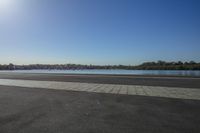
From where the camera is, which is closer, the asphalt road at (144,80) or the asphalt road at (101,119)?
the asphalt road at (101,119)

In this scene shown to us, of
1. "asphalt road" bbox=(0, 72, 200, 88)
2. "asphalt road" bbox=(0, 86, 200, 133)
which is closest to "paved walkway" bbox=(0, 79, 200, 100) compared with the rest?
"asphalt road" bbox=(0, 72, 200, 88)

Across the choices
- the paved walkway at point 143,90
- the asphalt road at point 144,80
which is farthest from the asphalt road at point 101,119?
the asphalt road at point 144,80

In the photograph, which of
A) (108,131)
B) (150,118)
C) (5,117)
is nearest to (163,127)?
(150,118)

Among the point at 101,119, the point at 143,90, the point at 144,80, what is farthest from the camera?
the point at 144,80

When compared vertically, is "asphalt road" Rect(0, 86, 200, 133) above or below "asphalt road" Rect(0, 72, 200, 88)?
below

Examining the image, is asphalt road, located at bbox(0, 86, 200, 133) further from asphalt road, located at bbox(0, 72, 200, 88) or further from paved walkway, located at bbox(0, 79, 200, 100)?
asphalt road, located at bbox(0, 72, 200, 88)

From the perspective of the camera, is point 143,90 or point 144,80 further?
point 144,80

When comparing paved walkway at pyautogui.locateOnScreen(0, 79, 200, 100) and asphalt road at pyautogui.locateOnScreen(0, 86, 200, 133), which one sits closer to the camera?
asphalt road at pyautogui.locateOnScreen(0, 86, 200, 133)

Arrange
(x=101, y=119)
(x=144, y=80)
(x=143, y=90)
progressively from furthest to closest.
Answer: (x=144, y=80)
(x=143, y=90)
(x=101, y=119)

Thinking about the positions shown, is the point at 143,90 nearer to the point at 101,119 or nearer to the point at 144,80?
the point at 101,119

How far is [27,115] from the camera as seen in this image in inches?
168

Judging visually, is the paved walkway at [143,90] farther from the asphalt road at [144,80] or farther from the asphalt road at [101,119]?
the asphalt road at [101,119]

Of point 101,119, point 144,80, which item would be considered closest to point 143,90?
point 101,119

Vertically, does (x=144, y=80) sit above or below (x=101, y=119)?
above
